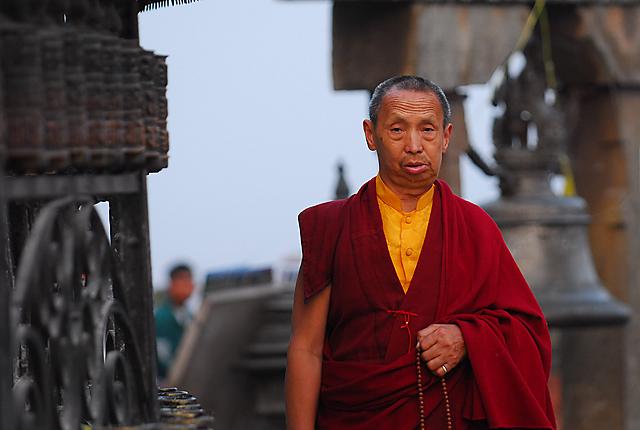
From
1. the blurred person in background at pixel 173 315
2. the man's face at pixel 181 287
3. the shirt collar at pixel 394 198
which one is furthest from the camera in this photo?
the man's face at pixel 181 287

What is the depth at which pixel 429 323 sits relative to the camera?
214 cm

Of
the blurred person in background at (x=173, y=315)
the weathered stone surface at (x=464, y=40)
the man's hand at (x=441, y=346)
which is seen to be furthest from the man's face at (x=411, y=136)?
the blurred person in background at (x=173, y=315)

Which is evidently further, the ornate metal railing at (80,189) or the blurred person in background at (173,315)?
the blurred person in background at (173,315)

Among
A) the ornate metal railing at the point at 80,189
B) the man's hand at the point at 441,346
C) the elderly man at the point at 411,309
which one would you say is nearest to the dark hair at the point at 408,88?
the elderly man at the point at 411,309

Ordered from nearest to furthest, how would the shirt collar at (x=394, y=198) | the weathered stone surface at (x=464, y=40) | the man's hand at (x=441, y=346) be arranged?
1. the man's hand at (x=441, y=346)
2. the shirt collar at (x=394, y=198)
3. the weathered stone surface at (x=464, y=40)

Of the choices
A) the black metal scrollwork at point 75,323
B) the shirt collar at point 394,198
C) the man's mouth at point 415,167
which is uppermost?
the man's mouth at point 415,167

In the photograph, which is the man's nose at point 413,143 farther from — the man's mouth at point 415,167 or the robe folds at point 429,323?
the robe folds at point 429,323

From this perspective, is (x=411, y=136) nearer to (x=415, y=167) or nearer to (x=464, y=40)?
(x=415, y=167)

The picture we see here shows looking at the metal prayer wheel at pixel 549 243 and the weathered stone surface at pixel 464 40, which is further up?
the weathered stone surface at pixel 464 40

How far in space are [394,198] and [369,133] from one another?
16 cm

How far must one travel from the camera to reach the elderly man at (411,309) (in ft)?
6.96

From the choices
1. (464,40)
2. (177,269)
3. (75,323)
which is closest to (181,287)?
(177,269)

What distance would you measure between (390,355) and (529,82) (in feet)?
10.5

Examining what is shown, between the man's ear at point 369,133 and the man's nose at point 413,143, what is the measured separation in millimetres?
124
